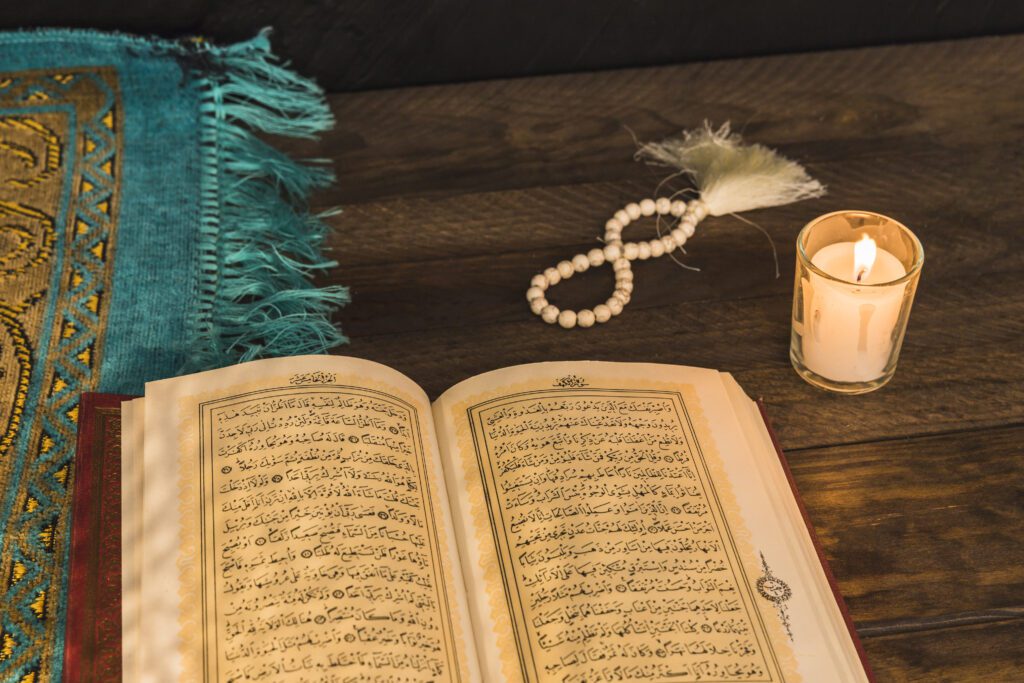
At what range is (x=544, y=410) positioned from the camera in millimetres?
867

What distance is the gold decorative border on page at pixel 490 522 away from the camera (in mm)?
748

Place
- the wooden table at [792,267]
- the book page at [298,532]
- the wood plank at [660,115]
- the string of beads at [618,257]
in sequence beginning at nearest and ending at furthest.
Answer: the book page at [298,532]
the wooden table at [792,267]
the string of beads at [618,257]
the wood plank at [660,115]

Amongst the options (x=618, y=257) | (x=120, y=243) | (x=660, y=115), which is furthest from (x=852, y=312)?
(x=120, y=243)

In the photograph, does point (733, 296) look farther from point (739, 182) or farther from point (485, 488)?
point (485, 488)

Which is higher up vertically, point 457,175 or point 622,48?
point 622,48

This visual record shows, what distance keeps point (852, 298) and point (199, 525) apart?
52 cm

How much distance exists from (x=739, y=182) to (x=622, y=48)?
27 centimetres

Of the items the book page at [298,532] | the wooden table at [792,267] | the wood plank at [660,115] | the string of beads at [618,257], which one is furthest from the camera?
the wood plank at [660,115]

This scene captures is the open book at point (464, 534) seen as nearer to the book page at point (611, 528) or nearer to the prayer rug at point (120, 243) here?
the book page at point (611, 528)

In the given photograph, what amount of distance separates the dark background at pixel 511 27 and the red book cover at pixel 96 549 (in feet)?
1.75

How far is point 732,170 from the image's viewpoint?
3.69 feet

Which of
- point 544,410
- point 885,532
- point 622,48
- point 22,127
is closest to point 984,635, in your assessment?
point 885,532

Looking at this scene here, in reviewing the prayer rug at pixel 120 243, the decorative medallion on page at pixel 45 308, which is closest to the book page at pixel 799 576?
the prayer rug at pixel 120 243

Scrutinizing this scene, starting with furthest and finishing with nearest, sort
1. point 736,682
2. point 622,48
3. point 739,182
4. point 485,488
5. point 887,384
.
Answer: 1. point 622,48
2. point 739,182
3. point 887,384
4. point 485,488
5. point 736,682
